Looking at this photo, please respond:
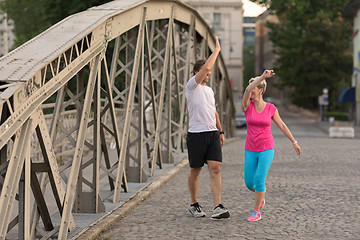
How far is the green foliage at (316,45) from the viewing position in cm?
6138

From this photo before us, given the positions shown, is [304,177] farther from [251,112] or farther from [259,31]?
[259,31]

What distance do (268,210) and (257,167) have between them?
3.02ft

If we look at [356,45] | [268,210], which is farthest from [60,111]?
[356,45]

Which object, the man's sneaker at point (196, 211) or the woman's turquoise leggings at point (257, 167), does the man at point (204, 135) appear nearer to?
the man's sneaker at point (196, 211)

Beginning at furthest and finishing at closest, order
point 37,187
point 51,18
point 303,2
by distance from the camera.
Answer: point 303,2, point 51,18, point 37,187

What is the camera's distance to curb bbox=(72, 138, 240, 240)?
278 inches

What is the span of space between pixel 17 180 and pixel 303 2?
53406 mm

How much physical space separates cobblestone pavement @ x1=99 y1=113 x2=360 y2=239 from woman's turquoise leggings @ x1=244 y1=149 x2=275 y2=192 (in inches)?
15.5

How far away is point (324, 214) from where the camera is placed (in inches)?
337

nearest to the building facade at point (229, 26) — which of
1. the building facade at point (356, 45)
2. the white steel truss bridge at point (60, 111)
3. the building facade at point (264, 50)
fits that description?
the building facade at point (264, 50)

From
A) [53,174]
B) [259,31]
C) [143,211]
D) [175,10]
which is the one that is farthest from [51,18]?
[259,31]

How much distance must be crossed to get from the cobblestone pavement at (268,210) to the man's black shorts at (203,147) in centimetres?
65

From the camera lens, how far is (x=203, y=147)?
8.28 meters

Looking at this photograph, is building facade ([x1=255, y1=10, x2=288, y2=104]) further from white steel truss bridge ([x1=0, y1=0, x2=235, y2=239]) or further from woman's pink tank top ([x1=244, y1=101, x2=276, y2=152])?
woman's pink tank top ([x1=244, y1=101, x2=276, y2=152])
